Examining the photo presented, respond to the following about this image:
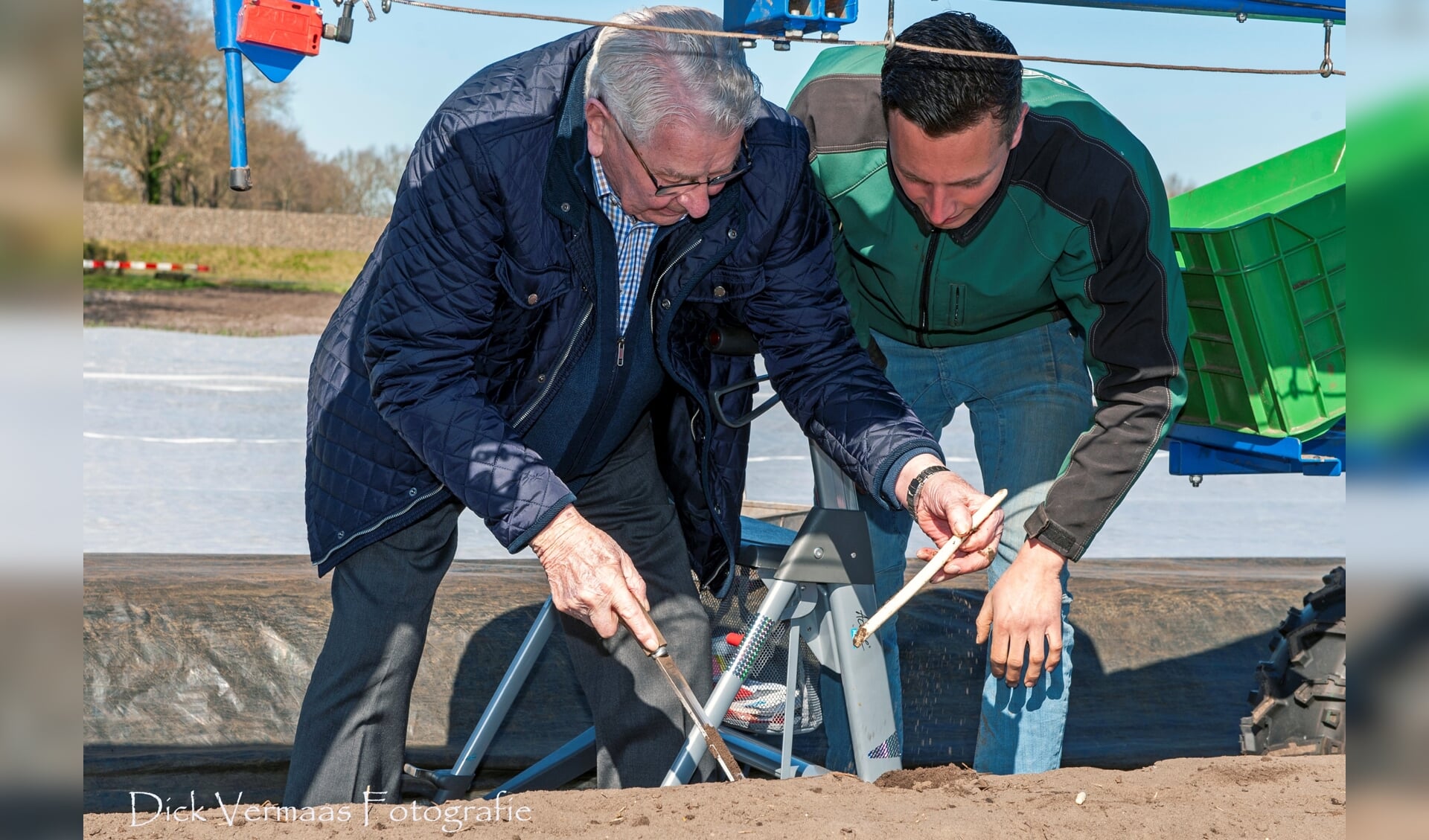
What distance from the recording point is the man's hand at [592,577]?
1822 mm

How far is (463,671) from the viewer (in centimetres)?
346

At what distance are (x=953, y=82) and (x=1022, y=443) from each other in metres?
0.82

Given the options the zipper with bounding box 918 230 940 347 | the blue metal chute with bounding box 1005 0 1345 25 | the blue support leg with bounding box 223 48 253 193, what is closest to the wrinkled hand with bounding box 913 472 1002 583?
the zipper with bounding box 918 230 940 347

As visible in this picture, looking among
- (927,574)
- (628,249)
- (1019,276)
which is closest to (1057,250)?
(1019,276)

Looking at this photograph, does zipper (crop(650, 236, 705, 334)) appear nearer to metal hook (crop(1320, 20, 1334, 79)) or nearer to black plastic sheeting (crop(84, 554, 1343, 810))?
metal hook (crop(1320, 20, 1334, 79))

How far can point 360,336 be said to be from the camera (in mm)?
2043

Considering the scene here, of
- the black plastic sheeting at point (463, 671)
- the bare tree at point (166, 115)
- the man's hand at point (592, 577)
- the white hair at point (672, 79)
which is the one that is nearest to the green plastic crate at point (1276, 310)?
the white hair at point (672, 79)

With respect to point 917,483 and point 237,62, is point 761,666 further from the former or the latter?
point 237,62

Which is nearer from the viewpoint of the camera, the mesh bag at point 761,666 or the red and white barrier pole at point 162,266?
the mesh bag at point 761,666

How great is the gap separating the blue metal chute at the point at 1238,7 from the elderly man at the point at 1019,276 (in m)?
0.17

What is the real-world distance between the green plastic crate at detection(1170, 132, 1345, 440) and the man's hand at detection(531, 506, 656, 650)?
4.57 ft

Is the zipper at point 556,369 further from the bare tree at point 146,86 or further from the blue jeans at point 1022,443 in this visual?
the bare tree at point 146,86

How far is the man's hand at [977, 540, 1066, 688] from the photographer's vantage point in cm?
207

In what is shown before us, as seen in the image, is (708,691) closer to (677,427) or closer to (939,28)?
(677,427)
